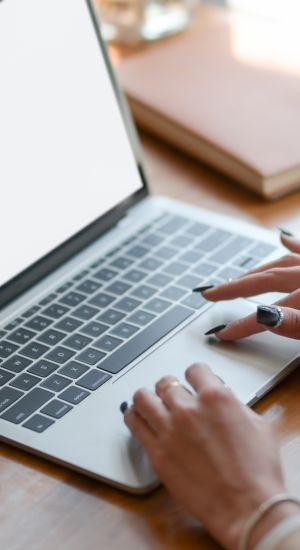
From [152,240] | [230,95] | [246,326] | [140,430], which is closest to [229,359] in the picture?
[246,326]

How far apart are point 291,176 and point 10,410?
486 millimetres

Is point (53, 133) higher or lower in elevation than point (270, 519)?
higher

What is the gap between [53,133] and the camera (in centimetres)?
100

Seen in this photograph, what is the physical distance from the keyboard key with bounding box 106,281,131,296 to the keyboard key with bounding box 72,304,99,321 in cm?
4

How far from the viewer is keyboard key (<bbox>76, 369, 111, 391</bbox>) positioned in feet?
2.76

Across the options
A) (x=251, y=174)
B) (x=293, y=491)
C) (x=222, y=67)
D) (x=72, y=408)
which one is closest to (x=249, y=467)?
(x=293, y=491)

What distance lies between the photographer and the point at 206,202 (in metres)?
1.16

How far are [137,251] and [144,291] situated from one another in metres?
0.08

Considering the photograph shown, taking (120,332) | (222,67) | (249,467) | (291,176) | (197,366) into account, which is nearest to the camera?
(249,467)

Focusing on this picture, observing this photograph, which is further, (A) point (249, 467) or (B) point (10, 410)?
(B) point (10, 410)

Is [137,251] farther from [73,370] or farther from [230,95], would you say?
[230,95]

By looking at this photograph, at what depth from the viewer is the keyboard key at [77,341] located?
0.90 m

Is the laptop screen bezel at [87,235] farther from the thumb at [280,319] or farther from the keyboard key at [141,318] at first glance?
the thumb at [280,319]

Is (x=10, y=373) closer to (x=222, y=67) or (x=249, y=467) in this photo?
(x=249, y=467)
